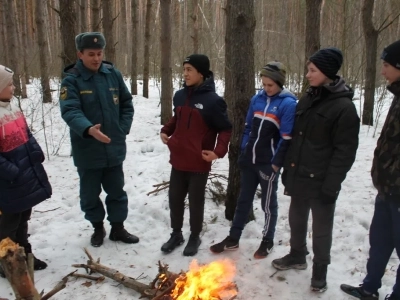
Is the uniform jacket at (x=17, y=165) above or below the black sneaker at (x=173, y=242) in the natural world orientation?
above

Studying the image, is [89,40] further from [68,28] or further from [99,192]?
[68,28]

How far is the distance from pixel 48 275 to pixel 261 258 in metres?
2.08

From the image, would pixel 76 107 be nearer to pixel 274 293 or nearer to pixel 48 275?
pixel 48 275

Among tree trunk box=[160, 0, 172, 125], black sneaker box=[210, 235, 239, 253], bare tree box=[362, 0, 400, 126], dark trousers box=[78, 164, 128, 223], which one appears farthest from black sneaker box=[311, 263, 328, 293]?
tree trunk box=[160, 0, 172, 125]

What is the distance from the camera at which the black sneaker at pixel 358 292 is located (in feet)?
9.37

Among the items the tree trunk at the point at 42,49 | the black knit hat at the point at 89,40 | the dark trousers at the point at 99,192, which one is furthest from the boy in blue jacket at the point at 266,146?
the tree trunk at the point at 42,49

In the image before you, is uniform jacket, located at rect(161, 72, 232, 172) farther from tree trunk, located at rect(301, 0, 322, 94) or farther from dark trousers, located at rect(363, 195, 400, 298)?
tree trunk, located at rect(301, 0, 322, 94)

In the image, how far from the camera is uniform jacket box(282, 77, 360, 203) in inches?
106

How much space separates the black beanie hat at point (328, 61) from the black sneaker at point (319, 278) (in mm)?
1674

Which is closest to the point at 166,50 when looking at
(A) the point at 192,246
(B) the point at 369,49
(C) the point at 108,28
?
(C) the point at 108,28

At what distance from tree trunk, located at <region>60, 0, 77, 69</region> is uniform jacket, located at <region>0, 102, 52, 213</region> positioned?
3402 millimetres

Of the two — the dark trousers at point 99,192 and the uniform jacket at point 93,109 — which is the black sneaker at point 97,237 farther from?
the uniform jacket at point 93,109

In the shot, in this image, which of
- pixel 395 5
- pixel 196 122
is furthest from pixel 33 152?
pixel 395 5

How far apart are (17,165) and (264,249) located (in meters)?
2.49
